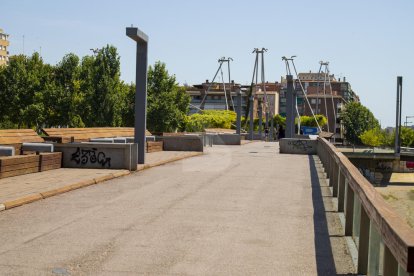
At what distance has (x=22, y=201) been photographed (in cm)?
944

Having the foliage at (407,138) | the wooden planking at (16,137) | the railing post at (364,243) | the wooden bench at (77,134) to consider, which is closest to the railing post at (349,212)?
the railing post at (364,243)

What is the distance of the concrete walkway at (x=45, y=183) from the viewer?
9.68m

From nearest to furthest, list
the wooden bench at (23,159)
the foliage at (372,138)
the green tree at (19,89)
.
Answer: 1. the wooden bench at (23,159)
2. the green tree at (19,89)
3. the foliage at (372,138)

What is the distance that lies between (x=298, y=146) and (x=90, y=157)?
56.7 feet

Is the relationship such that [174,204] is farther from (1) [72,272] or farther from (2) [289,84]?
(2) [289,84]

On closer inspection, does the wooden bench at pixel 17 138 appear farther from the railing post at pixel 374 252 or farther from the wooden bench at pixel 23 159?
the railing post at pixel 374 252

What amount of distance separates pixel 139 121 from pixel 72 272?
1193cm

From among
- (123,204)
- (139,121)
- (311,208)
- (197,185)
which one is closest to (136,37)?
(139,121)

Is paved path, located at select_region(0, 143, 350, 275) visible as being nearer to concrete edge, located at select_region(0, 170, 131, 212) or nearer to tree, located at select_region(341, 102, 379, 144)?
concrete edge, located at select_region(0, 170, 131, 212)

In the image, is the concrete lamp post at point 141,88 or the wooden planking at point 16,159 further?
the concrete lamp post at point 141,88

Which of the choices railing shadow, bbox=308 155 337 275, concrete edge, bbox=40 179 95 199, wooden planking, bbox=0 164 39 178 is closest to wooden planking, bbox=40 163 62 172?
wooden planking, bbox=0 164 39 178

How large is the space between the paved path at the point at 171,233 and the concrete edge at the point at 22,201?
156mm

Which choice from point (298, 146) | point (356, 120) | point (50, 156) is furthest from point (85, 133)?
point (356, 120)

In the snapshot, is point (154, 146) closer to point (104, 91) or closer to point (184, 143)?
point (184, 143)
